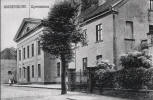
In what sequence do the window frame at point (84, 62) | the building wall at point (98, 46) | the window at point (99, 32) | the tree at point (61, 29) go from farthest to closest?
the window frame at point (84, 62) < the window at point (99, 32) < the building wall at point (98, 46) < the tree at point (61, 29)

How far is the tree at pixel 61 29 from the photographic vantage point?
758 inches

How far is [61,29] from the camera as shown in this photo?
19.4m

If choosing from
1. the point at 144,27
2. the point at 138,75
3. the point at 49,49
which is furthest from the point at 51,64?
the point at 138,75

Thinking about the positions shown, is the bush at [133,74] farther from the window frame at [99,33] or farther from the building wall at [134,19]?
the window frame at [99,33]

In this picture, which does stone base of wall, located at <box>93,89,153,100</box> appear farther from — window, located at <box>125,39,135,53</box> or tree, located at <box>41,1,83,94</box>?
window, located at <box>125,39,135,53</box>

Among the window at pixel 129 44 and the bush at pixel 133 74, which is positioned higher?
the window at pixel 129 44

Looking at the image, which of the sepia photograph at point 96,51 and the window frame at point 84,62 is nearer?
the sepia photograph at point 96,51

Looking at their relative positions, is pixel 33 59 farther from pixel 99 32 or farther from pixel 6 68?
pixel 6 68

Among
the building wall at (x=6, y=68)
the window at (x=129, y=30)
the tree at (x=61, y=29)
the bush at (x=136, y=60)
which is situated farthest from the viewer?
the building wall at (x=6, y=68)

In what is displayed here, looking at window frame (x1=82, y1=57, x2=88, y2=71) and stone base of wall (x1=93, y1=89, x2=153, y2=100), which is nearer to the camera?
stone base of wall (x1=93, y1=89, x2=153, y2=100)

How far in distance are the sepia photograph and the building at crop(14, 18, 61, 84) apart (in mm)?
142

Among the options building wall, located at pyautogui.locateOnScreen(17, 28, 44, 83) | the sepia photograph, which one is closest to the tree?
the sepia photograph

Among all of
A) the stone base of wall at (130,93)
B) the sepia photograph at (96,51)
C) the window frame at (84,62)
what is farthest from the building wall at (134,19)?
the stone base of wall at (130,93)

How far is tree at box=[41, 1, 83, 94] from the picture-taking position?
758 inches
